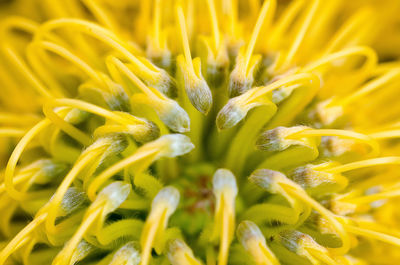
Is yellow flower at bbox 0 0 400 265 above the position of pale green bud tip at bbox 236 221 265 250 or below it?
above

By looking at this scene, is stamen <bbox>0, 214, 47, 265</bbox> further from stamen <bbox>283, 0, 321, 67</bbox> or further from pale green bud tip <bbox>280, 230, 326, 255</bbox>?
stamen <bbox>283, 0, 321, 67</bbox>

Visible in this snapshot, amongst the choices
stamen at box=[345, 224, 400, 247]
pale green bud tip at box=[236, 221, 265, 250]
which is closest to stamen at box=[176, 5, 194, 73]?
pale green bud tip at box=[236, 221, 265, 250]

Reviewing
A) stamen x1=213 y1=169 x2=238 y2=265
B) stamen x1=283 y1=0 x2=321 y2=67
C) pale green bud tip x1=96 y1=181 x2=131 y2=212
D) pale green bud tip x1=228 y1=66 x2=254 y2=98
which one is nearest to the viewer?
stamen x1=213 y1=169 x2=238 y2=265

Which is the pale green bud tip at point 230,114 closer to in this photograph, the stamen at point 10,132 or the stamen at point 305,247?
the stamen at point 305,247

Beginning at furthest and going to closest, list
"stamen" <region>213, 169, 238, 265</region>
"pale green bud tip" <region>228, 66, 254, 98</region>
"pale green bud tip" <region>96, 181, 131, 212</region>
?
"pale green bud tip" <region>228, 66, 254, 98</region>
"pale green bud tip" <region>96, 181, 131, 212</region>
"stamen" <region>213, 169, 238, 265</region>

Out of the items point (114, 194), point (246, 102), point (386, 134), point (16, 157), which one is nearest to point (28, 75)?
point (16, 157)

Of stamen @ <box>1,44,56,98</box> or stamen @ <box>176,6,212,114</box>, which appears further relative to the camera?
stamen @ <box>1,44,56,98</box>
